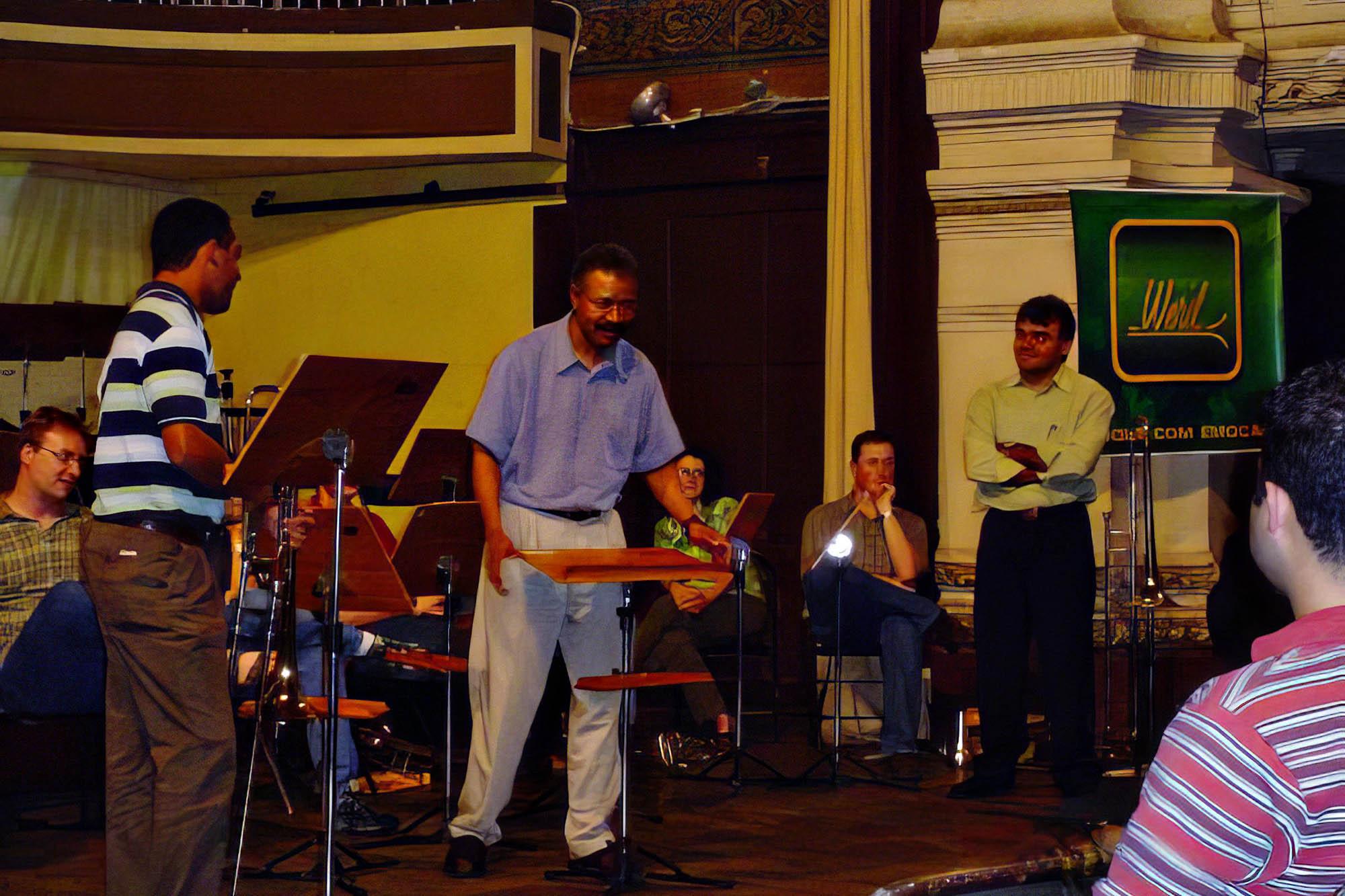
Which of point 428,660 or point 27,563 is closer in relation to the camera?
point 27,563

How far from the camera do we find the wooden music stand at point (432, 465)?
20.3 ft

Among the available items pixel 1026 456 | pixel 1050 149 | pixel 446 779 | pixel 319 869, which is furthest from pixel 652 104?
pixel 319 869

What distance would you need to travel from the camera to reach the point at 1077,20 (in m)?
6.84

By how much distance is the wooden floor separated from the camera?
4660 millimetres

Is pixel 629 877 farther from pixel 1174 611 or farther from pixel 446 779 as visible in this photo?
pixel 1174 611

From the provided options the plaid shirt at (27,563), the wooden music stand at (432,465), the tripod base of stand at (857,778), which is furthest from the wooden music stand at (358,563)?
the tripod base of stand at (857,778)

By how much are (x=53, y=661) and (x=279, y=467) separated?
144 cm

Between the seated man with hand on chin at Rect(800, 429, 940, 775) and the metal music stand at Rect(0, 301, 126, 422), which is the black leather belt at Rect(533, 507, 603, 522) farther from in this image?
the metal music stand at Rect(0, 301, 126, 422)

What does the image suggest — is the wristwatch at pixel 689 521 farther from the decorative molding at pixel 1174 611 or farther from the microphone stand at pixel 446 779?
the decorative molding at pixel 1174 611

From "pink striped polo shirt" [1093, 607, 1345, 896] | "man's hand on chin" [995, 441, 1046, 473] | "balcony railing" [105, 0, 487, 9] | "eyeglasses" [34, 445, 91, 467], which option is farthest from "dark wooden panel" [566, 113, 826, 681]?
"pink striped polo shirt" [1093, 607, 1345, 896]

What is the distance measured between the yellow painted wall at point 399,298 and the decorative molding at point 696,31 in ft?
3.41

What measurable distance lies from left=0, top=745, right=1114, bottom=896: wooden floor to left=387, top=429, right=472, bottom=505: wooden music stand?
1.17 m

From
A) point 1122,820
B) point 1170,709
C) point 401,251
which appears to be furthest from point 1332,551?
point 401,251

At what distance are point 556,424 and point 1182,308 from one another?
3074 millimetres
